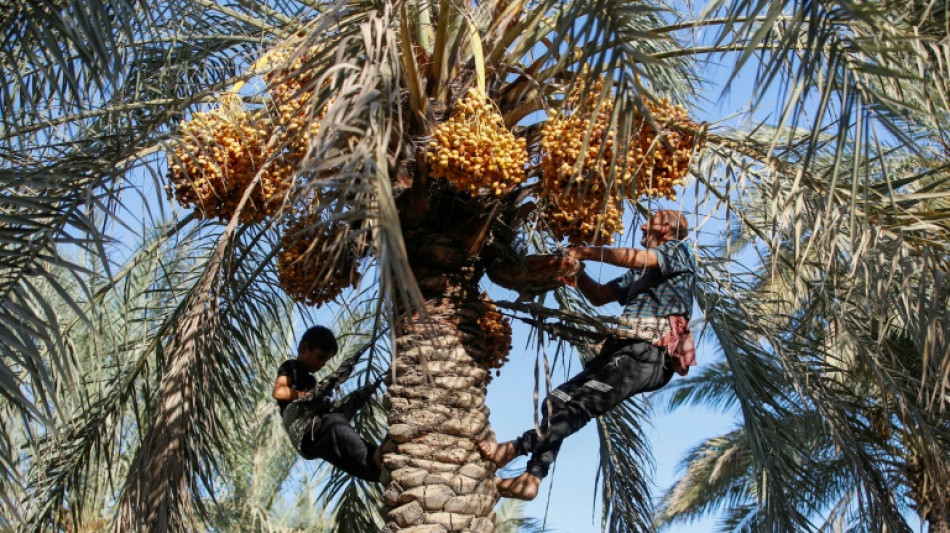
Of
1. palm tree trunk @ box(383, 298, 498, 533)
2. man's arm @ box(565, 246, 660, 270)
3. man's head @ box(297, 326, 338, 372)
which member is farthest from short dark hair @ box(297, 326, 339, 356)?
man's arm @ box(565, 246, 660, 270)

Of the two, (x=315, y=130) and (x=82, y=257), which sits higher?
(x=82, y=257)

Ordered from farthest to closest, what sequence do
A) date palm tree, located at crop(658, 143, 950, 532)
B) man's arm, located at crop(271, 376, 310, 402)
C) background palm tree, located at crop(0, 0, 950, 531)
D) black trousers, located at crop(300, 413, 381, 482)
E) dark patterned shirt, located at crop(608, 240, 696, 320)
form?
man's arm, located at crop(271, 376, 310, 402) → dark patterned shirt, located at crop(608, 240, 696, 320) → black trousers, located at crop(300, 413, 381, 482) → date palm tree, located at crop(658, 143, 950, 532) → background palm tree, located at crop(0, 0, 950, 531)

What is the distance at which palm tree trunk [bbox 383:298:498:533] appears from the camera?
3943 millimetres

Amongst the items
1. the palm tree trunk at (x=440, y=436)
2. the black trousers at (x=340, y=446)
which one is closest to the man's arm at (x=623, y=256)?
the palm tree trunk at (x=440, y=436)

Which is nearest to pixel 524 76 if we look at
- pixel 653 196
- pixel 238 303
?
pixel 653 196

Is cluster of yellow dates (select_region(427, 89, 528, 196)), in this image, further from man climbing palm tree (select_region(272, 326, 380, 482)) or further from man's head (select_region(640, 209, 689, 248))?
man climbing palm tree (select_region(272, 326, 380, 482))

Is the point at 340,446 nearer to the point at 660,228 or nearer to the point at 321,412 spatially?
the point at 321,412

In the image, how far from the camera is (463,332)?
4227mm

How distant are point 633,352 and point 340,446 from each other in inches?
48.1

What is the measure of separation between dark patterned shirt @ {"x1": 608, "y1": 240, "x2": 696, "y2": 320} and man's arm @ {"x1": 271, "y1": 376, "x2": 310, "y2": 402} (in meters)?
1.41

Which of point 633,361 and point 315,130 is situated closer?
point 315,130

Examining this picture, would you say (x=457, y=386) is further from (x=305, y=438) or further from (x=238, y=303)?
(x=238, y=303)

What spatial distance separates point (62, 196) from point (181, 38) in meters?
1.40

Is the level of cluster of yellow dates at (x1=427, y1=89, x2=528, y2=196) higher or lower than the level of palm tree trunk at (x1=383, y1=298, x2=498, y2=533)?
higher
